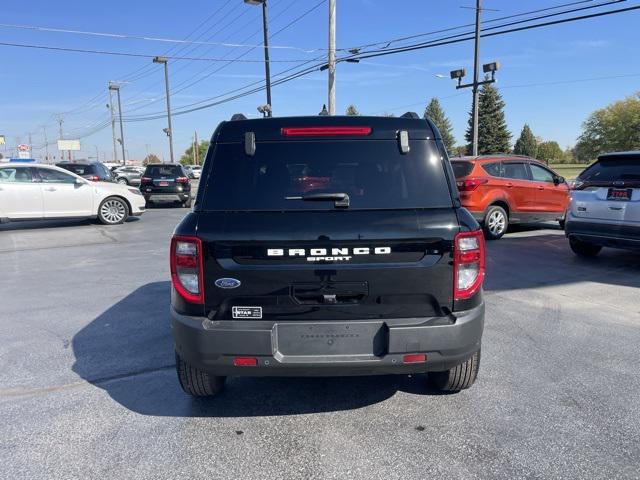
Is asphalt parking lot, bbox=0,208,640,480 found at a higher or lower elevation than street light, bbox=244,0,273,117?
lower

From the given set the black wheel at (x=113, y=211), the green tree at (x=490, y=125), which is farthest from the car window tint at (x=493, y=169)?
the green tree at (x=490, y=125)

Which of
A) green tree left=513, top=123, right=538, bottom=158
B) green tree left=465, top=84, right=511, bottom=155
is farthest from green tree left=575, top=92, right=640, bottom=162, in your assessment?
green tree left=465, top=84, right=511, bottom=155

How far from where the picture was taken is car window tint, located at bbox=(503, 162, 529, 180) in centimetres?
1072

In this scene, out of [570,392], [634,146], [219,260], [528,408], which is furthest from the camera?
[634,146]

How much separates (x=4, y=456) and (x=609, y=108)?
102740mm

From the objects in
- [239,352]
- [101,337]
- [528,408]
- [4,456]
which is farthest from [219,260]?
[101,337]

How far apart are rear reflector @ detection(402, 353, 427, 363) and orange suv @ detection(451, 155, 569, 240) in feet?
25.4

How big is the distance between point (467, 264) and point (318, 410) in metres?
1.41

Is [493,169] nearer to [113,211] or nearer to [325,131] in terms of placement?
[325,131]

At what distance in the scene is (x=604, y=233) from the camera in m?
7.23

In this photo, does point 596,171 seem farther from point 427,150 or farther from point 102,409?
point 102,409

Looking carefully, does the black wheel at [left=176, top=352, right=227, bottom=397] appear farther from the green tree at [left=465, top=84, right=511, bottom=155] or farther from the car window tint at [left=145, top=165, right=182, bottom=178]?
the green tree at [left=465, top=84, right=511, bottom=155]

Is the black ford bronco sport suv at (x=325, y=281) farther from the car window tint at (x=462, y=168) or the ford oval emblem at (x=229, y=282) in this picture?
the car window tint at (x=462, y=168)

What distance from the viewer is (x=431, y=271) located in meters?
2.75
